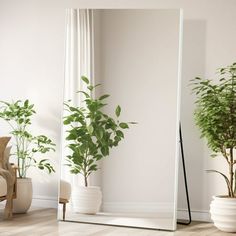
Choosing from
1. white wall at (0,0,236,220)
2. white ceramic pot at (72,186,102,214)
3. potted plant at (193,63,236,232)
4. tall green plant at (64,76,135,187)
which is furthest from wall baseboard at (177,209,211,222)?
tall green plant at (64,76,135,187)

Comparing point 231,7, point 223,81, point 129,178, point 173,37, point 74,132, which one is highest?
point 231,7

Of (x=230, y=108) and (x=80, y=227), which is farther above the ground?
(x=230, y=108)

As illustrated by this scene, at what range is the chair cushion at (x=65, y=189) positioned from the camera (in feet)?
17.5

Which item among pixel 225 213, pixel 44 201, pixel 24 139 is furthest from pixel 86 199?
pixel 24 139

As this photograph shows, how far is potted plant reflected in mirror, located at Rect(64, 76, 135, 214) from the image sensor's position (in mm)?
5152

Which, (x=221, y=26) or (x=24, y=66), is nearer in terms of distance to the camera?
(x=221, y=26)

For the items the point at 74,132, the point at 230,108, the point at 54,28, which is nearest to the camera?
the point at 230,108

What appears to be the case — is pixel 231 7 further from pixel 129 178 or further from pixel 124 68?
pixel 129 178

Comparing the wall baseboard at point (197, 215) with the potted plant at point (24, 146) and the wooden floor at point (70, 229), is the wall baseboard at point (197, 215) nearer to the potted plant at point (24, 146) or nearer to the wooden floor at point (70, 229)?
the wooden floor at point (70, 229)

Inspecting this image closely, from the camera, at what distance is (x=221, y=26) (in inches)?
213

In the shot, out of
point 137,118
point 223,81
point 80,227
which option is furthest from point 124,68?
point 80,227

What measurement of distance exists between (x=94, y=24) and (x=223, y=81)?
128cm

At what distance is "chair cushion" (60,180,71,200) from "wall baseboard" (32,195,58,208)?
2.26 ft

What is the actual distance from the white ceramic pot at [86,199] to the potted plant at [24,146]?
628 mm
